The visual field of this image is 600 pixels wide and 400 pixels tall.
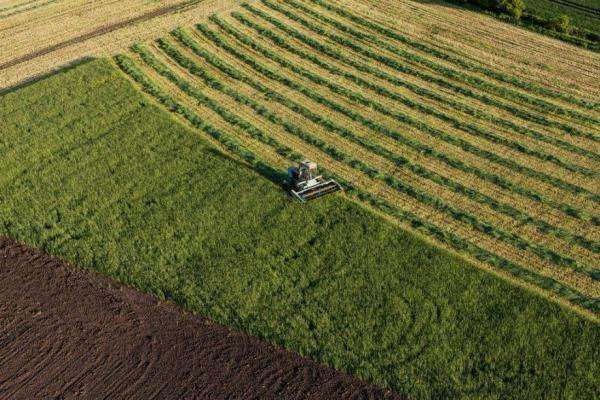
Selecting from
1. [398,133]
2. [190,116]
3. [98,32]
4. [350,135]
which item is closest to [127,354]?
[190,116]

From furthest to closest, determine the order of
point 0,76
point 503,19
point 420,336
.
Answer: point 503,19 → point 0,76 → point 420,336

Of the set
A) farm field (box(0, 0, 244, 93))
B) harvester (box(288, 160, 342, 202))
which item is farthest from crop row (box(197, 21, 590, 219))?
farm field (box(0, 0, 244, 93))

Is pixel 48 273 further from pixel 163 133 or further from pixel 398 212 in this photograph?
pixel 398 212

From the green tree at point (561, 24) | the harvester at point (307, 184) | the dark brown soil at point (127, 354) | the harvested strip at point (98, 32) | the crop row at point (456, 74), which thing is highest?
the green tree at point (561, 24)

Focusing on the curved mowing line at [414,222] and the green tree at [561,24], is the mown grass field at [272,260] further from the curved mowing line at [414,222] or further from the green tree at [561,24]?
the green tree at [561,24]

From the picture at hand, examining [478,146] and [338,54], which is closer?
[478,146]

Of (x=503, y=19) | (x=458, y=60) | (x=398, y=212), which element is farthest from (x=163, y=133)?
(x=503, y=19)

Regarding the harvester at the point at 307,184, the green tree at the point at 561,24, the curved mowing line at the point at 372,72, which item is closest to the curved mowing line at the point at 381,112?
the curved mowing line at the point at 372,72
